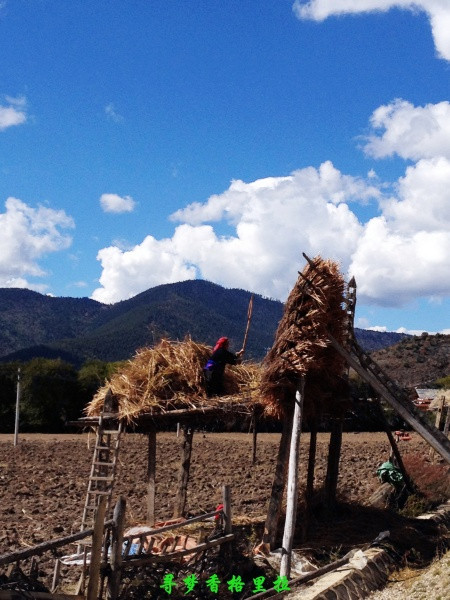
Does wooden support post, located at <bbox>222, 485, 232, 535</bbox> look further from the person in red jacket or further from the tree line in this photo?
the tree line

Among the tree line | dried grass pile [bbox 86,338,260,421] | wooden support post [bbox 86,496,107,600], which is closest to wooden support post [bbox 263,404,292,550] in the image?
dried grass pile [bbox 86,338,260,421]

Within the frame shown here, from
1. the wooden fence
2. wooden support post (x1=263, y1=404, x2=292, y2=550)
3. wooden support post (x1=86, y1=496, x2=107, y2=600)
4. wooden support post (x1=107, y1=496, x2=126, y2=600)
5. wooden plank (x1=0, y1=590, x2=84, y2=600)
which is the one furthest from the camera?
wooden support post (x1=263, y1=404, x2=292, y2=550)

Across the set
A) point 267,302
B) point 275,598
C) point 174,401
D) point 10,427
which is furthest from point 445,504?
point 267,302

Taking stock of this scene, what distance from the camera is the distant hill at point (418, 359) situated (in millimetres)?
52406

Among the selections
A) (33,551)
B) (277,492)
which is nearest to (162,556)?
(33,551)

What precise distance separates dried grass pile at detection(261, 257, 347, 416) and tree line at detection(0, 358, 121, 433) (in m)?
25.5

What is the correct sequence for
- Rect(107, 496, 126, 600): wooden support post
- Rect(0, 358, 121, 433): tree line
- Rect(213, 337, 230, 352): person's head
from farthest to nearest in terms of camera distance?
Rect(0, 358, 121, 433): tree line < Rect(213, 337, 230, 352): person's head < Rect(107, 496, 126, 600): wooden support post

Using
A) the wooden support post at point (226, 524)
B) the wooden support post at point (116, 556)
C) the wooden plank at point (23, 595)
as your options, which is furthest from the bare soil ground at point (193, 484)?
the wooden plank at point (23, 595)

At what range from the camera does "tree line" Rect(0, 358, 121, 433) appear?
118 feet

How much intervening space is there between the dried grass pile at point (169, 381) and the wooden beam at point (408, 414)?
5.34ft

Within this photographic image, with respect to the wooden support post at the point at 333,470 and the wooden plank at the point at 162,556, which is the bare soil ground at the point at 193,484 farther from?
the wooden plank at the point at 162,556

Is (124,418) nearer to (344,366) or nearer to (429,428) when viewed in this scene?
(344,366)

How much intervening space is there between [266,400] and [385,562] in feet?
8.25

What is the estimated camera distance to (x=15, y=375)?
36625mm
